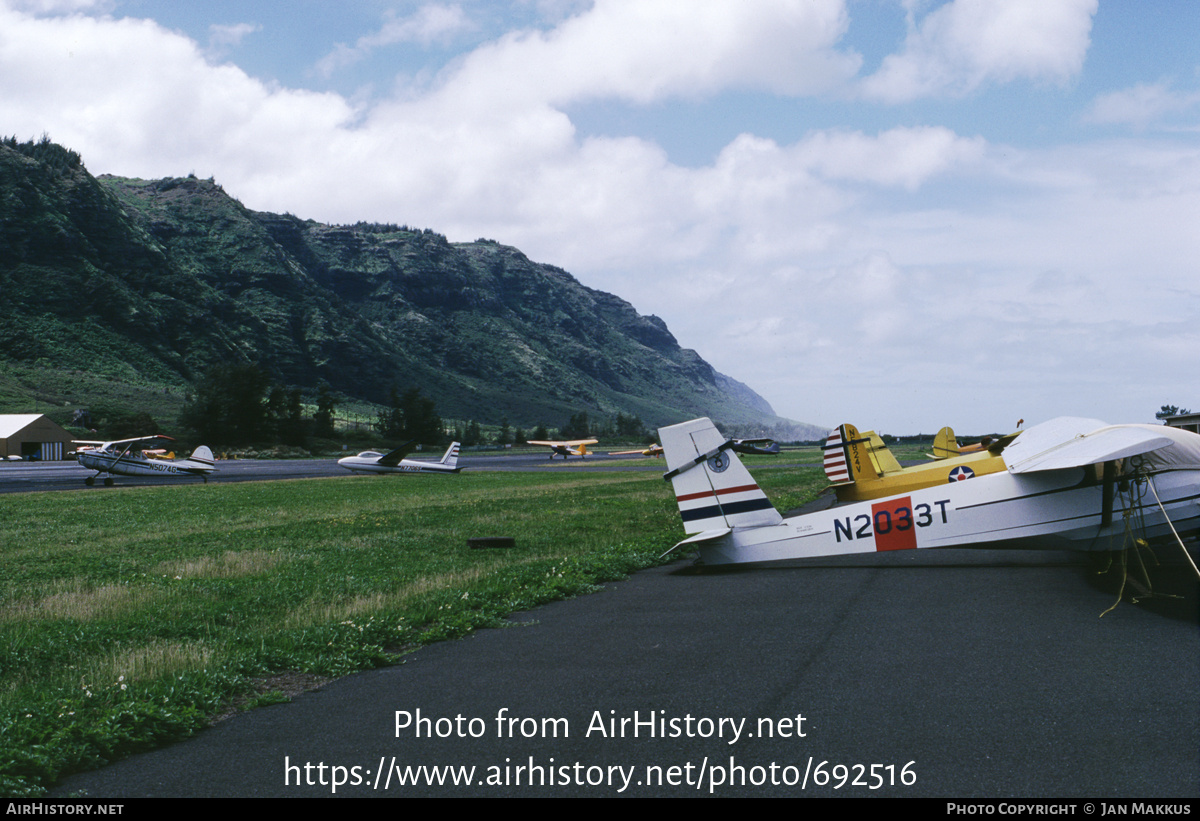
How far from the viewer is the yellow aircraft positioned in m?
15.4

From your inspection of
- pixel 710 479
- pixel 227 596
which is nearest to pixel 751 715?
pixel 710 479

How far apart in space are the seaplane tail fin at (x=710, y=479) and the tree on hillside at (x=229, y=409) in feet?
329

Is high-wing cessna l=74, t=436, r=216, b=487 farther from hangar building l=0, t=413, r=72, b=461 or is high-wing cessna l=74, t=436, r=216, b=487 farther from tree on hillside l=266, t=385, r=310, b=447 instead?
tree on hillside l=266, t=385, r=310, b=447

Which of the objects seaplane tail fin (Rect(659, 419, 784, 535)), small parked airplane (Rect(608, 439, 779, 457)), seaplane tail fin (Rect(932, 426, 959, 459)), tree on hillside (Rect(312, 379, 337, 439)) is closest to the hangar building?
→ tree on hillside (Rect(312, 379, 337, 439))

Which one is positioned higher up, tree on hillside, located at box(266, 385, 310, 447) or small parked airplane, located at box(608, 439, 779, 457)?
tree on hillside, located at box(266, 385, 310, 447)

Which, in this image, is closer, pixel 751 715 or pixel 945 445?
pixel 751 715

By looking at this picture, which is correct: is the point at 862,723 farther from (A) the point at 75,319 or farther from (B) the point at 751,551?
(A) the point at 75,319

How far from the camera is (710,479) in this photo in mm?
11711

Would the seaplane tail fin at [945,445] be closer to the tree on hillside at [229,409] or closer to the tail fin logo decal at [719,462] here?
the tail fin logo decal at [719,462]

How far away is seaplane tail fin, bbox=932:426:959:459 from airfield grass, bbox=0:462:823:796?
11.3 meters

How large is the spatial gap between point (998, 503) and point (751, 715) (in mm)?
7252

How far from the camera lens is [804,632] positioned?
26.6 feet

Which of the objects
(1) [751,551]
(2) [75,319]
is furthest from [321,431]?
(1) [751,551]

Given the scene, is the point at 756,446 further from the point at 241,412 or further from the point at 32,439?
the point at 32,439
